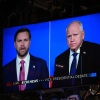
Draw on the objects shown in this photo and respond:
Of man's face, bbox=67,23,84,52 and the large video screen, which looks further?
man's face, bbox=67,23,84,52

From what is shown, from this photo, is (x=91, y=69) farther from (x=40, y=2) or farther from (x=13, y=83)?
(x=40, y=2)

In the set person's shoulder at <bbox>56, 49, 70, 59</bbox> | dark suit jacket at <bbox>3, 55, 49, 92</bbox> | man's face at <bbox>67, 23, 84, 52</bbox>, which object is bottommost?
dark suit jacket at <bbox>3, 55, 49, 92</bbox>

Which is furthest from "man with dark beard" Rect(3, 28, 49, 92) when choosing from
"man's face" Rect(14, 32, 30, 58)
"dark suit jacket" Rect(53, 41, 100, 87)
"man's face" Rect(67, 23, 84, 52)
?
"man's face" Rect(67, 23, 84, 52)

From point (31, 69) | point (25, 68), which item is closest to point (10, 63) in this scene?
point (25, 68)

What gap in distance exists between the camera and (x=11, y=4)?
6520 millimetres

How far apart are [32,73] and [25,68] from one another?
16 centimetres

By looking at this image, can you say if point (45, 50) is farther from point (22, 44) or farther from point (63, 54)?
point (22, 44)

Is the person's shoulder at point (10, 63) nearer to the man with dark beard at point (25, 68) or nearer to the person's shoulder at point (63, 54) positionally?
the man with dark beard at point (25, 68)

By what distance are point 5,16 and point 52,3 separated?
82cm

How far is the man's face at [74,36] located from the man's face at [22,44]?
2.26 ft

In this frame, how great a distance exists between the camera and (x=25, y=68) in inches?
232

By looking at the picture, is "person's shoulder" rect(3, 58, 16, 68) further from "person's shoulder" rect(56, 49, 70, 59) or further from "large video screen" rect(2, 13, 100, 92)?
"person's shoulder" rect(56, 49, 70, 59)

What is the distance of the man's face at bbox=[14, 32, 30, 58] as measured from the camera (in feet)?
Answer: 19.7

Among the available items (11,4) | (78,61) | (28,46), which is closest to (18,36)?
(28,46)
